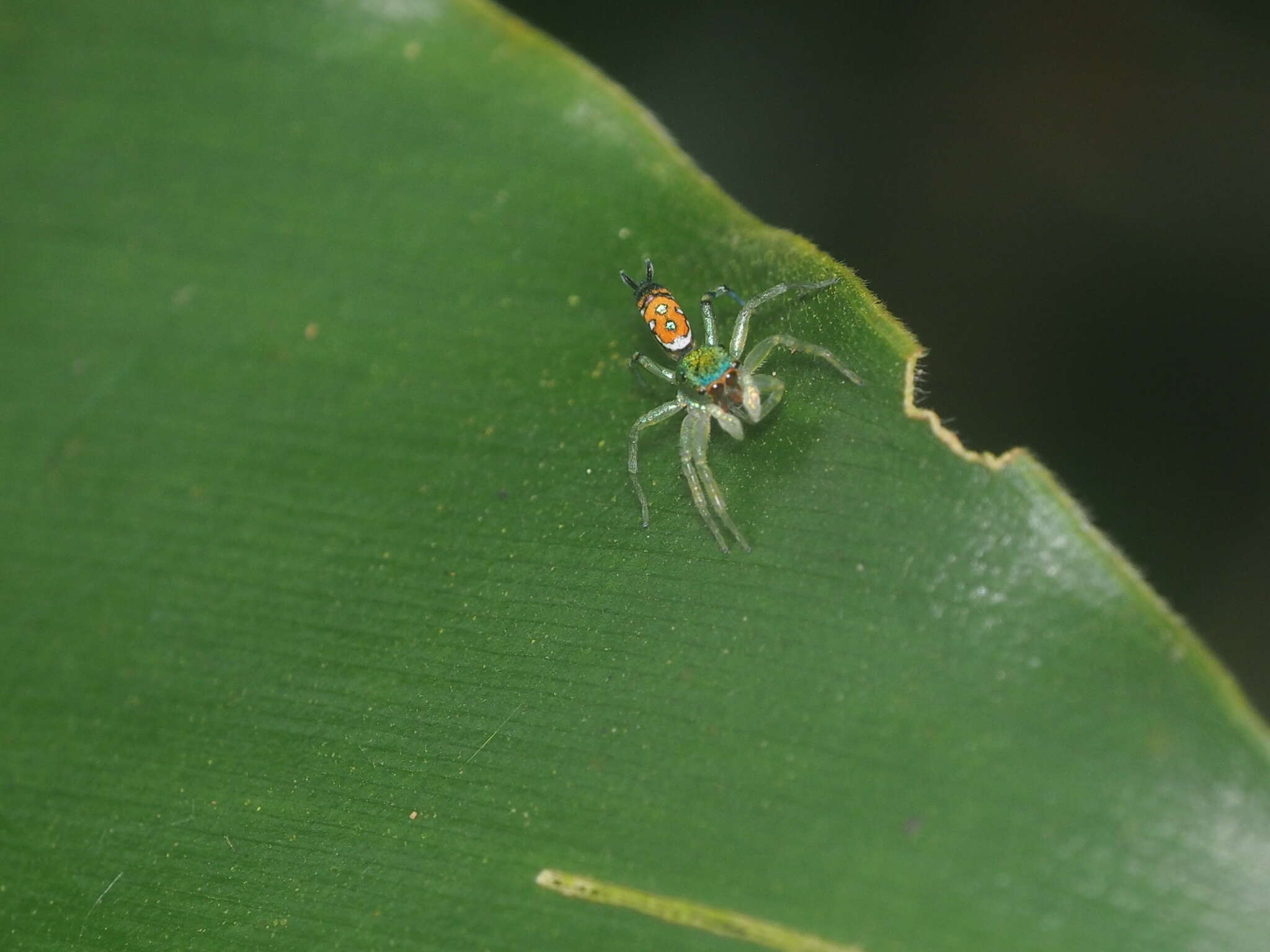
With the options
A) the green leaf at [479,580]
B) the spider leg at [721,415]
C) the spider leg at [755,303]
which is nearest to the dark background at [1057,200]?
the spider leg at [755,303]

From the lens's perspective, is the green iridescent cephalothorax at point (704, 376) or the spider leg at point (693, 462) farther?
the green iridescent cephalothorax at point (704, 376)

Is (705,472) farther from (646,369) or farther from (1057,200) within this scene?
(1057,200)

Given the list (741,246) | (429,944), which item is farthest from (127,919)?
(741,246)

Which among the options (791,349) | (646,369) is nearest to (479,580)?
(646,369)

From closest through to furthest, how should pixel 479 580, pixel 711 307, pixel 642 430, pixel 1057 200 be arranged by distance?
pixel 479 580 → pixel 642 430 → pixel 711 307 → pixel 1057 200

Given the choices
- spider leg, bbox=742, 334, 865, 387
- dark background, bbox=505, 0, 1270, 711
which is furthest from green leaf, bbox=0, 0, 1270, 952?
dark background, bbox=505, 0, 1270, 711

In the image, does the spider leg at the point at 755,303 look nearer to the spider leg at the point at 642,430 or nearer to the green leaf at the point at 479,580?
the green leaf at the point at 479,580
